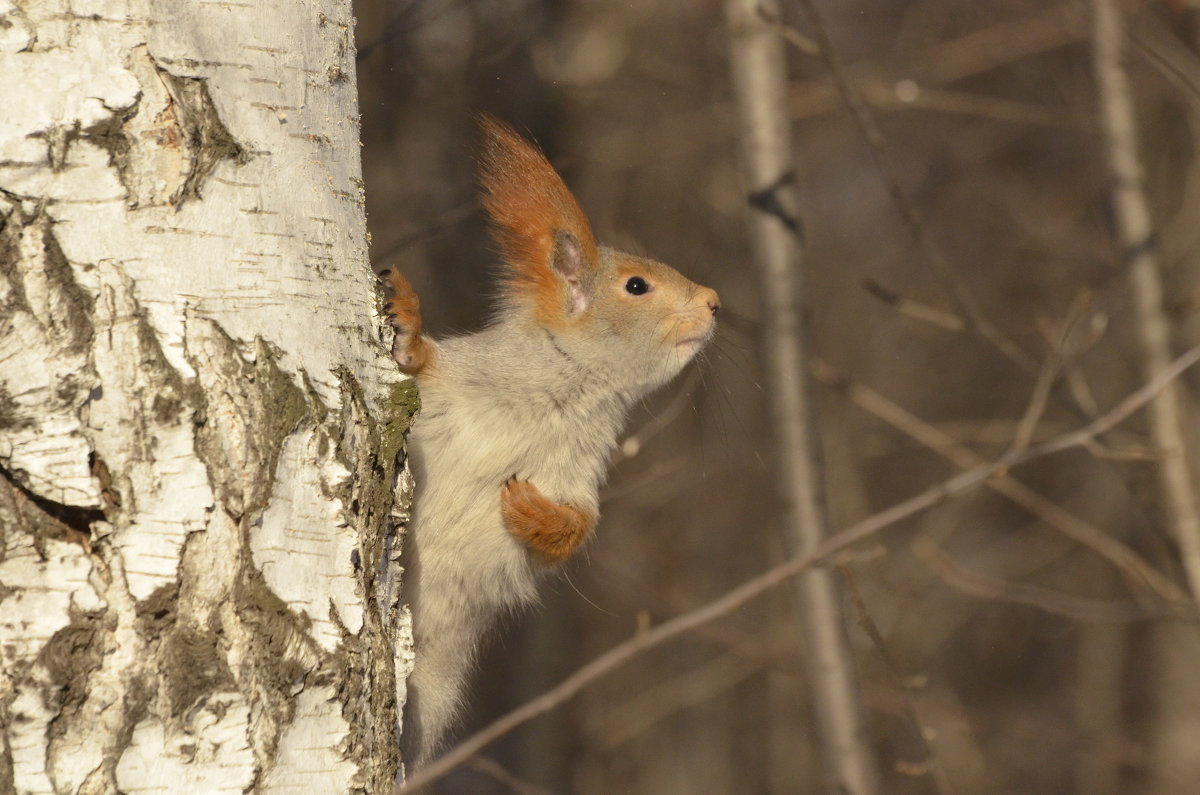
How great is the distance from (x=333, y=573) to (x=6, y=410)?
0.46m

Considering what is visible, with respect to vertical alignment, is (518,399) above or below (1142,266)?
below

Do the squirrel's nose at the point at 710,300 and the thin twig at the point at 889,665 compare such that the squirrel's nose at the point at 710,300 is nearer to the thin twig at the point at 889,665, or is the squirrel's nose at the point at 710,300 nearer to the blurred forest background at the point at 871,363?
the blurred forest background at the point at 871,363

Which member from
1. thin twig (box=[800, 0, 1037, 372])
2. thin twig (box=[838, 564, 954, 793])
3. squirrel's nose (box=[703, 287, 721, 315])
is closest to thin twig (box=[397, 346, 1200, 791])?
thin twig (box=[838, 564, 954, 793])


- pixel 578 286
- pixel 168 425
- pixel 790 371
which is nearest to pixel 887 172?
pixel 790 371

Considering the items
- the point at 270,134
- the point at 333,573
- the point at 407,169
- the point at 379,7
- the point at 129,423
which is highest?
the point at 379,7

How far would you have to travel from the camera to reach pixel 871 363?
32.9 ft

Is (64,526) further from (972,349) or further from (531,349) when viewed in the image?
(972,349)

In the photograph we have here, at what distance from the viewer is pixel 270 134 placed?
5.19 feet

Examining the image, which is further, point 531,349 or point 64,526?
→ point 531,349

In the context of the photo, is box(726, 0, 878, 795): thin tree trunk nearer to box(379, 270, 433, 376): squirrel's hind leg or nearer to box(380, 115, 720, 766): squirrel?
box(380, 115, 720, 766): squirrel

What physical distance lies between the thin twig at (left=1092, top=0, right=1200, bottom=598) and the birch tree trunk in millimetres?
3158

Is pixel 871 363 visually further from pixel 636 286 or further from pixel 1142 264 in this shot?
pixel 636 286

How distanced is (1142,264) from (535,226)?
2389mm

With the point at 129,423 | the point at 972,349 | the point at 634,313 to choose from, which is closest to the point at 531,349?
the point at 634,313
